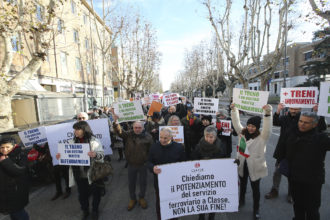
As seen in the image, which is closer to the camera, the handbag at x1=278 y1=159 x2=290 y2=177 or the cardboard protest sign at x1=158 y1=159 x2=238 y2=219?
the cardboard protest sign at x1=158 y1=159 x2=238 y2=219

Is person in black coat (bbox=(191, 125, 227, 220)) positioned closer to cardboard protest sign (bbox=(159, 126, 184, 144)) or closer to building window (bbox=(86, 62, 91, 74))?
cardboard protest sign (bbox=(159, 126, 184, 144))

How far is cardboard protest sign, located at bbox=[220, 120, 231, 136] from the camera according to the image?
4.18 metres

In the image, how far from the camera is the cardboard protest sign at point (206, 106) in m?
5.28

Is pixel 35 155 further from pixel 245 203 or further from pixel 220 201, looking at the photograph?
pixel 245 203

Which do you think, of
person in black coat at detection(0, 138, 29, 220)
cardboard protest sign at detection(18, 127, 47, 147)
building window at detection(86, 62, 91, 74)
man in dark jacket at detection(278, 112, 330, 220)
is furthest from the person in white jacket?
building window at detection(86, 62, 91, 74)

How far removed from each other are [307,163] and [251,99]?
1.70 meters

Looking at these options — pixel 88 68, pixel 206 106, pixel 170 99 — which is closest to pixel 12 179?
pixel 206 106

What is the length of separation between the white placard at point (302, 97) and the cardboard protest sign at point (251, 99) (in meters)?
0.49

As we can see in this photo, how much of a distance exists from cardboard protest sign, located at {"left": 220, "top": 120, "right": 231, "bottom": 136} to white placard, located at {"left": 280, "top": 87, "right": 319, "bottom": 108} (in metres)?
1.26

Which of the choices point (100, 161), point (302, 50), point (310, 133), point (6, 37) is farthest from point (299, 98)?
point (302, 50)

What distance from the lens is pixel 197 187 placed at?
2.38 m

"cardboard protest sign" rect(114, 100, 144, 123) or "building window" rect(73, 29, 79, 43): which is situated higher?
"building window" rect(73, 29, 79, 43)

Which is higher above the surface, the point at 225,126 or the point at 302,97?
the point at 302,97

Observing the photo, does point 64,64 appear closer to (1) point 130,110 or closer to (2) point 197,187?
(1) point 130,110
